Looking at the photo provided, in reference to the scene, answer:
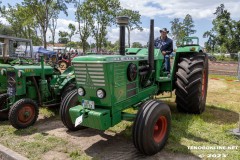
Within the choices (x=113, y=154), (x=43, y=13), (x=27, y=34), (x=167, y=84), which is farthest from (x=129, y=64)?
(x=27, y=34)

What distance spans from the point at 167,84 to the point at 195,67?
743mm

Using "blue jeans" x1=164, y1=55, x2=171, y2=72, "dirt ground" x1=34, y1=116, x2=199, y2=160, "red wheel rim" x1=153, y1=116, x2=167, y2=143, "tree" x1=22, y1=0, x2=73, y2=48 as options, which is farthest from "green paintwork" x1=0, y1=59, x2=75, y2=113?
"tree" x1=22, y1=0, x2=73, y2=48

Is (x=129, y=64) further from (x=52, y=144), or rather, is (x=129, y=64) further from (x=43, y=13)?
(x=43, y=13)

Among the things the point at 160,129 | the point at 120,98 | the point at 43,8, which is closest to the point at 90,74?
the point at 120,98

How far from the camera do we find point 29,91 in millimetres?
6387

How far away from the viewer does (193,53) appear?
6500mm

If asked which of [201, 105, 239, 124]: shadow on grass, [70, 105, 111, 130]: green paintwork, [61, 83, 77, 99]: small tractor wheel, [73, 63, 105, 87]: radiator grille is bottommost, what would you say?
[201, 105, 239, 124]: shadow on grass

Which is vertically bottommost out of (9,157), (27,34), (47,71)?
(9,157)

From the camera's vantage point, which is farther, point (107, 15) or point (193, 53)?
point (107, 15)

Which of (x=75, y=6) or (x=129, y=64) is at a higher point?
(x=75, y=6)

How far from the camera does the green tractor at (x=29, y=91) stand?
218 inches

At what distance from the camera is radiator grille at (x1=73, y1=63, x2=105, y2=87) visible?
158 inches

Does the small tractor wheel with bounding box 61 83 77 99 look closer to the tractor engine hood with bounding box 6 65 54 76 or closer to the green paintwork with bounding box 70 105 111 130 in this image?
the tractor engine hood with bounding box 6 65 54 76

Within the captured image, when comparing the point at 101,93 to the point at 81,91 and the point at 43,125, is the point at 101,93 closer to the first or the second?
the point at 81,91
